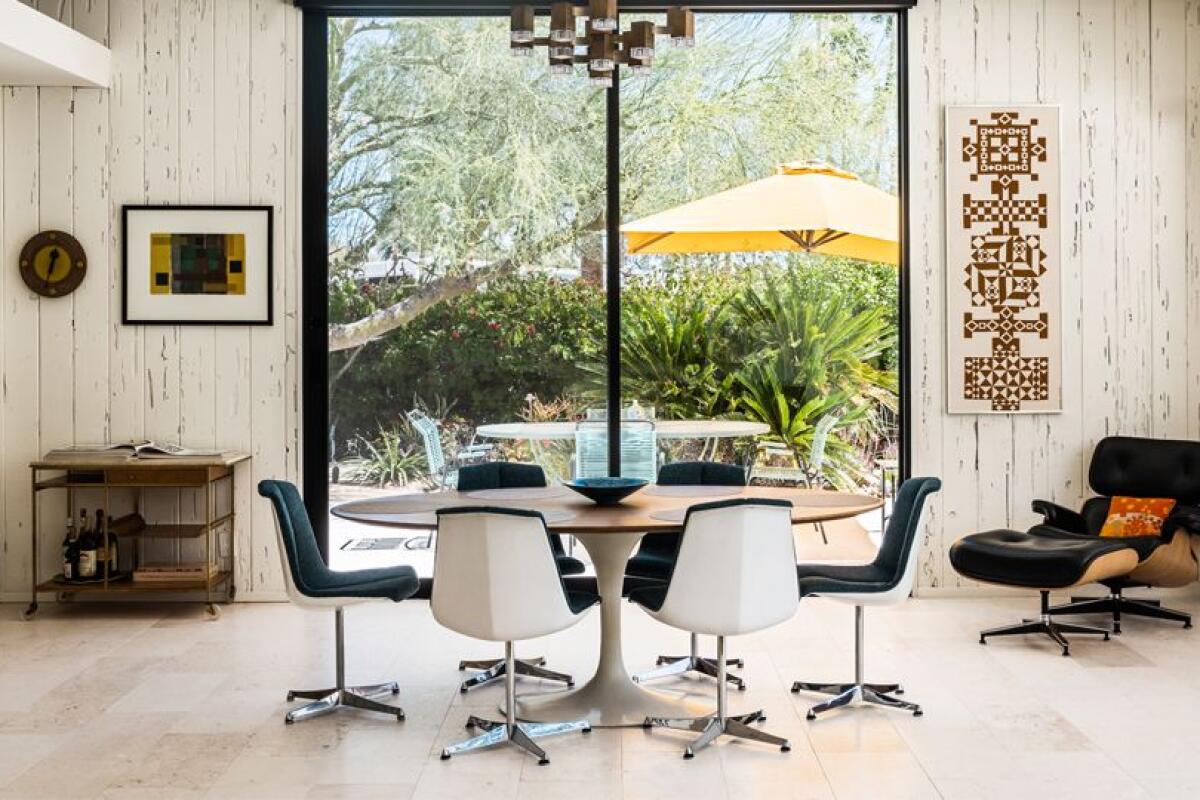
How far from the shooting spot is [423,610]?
607 cm

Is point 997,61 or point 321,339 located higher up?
point 997,61

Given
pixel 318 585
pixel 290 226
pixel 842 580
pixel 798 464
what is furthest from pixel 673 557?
pixel 290 226

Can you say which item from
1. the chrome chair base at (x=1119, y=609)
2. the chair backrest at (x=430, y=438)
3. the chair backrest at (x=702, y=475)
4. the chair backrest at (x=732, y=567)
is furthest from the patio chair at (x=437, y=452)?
the chrome chair base at (x=1119, y=609)

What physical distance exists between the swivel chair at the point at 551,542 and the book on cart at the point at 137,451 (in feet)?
5.37

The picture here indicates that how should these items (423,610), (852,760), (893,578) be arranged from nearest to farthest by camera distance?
(852,760) → (893,578) → (423,610)

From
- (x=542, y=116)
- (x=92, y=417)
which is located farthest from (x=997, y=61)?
(x=92, y=417)

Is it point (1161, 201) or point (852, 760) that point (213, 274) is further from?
point (1161, 201)

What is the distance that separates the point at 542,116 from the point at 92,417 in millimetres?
2683

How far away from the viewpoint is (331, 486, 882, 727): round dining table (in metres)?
4.11

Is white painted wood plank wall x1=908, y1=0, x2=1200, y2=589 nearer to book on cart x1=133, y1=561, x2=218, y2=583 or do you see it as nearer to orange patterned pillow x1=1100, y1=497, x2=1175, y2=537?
orange patterned pillow x1=1100, y1=497, x2=1175, y2=537

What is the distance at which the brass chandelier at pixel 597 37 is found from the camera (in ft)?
13.8

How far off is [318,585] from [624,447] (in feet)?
7.99

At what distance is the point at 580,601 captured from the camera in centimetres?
402

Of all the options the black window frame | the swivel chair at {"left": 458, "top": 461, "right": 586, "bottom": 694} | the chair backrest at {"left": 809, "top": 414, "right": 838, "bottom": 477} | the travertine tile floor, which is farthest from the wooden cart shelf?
the chair backrest at {"left": 809, "top": 414, "right": 838, "bottom": 477}
